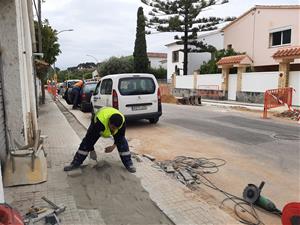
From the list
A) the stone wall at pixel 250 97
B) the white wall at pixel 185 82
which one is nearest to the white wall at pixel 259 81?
the stone wall at pixel 250 97

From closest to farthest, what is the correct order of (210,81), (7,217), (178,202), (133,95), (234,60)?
(7,217), (178,202), (133,95), (234,60), (210,81)

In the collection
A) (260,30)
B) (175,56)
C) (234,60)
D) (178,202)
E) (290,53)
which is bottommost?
(178,202)

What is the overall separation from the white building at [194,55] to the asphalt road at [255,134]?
91.9 feet

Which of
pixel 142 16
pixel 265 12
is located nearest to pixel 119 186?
pixel 265 12

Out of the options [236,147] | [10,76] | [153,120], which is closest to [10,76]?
[10,76]

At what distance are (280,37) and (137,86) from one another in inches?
738

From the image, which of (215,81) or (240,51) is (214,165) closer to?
(215,81)

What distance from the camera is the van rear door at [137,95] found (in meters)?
10.8

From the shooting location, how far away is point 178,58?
41844mm

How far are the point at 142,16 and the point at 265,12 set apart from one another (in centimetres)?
1698

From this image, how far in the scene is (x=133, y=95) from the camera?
10.9 meters

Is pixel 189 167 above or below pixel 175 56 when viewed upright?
below

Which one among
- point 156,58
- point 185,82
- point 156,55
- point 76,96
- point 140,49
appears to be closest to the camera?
point 76,96

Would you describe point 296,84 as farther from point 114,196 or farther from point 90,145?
point 114,196
